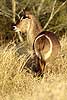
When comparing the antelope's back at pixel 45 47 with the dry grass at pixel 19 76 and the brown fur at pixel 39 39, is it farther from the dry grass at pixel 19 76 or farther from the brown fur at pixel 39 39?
the dry grass at pixel 19 76

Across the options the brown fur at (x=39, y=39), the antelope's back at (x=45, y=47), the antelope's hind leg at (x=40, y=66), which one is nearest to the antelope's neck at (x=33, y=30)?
the brown fur at (x=39, y=39)

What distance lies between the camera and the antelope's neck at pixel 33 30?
7.75 metres

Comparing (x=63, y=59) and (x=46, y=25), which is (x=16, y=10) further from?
(x=63, y=59)

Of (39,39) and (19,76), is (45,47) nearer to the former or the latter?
(39,39)

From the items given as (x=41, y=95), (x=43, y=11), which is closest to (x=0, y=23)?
(x=43, y=11)

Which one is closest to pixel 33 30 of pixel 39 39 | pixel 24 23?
pixel 24 23

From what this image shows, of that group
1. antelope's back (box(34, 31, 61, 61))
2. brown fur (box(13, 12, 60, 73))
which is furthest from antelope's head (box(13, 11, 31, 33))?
antelope's back (box(34, 31, 61, 61))

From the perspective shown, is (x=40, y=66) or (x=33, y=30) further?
(x=33, y=30)

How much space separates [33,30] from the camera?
7.85 metres

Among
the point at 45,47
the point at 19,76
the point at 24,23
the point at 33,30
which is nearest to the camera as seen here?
the point at 19,76

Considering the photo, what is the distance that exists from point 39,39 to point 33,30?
54 cm

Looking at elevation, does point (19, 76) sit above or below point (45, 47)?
below

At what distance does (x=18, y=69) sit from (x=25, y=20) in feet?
3.53

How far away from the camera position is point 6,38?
13.8 meters
